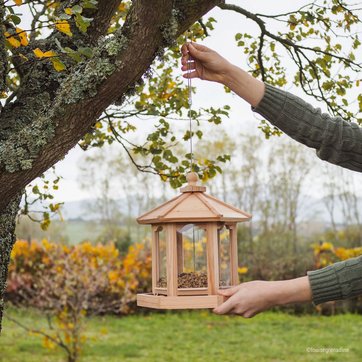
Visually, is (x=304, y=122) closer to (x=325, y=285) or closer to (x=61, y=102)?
(x=325, y=285)

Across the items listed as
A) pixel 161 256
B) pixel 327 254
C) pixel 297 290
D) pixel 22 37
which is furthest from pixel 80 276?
pixel 297 290

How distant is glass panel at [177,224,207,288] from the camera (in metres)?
2.26

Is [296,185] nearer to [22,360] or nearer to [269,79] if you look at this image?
[22,360]

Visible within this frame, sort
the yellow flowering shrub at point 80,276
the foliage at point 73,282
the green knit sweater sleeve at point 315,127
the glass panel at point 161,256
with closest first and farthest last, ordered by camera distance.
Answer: the green knit sweater sleeve at point 315,127 < the glass panel at point 161,256 < the foliage at point 73,282 < the yellow flowering shrub at point 80,276

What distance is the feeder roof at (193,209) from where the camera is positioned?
2.20m

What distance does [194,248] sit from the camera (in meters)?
2.43

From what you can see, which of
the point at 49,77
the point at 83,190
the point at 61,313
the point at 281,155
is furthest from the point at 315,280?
the point at 83,190

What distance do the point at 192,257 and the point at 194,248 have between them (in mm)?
45

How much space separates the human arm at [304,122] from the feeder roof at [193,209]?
1.47 ft

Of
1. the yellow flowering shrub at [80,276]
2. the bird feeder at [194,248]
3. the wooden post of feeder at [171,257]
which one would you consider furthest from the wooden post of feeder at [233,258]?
the yellow flowering shrub at [80,276]

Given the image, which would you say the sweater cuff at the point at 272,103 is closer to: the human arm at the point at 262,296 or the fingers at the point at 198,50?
the fingers at the point at 198,50

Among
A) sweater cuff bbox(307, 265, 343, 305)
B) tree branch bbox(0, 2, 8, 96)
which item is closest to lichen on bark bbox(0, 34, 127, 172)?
tree branch bbox(0, 2, 8, 96)

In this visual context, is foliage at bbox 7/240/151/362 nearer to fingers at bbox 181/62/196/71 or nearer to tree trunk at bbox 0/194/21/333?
tree trunk at bbox 0/194/21/333

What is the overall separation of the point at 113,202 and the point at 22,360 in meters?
10.2
